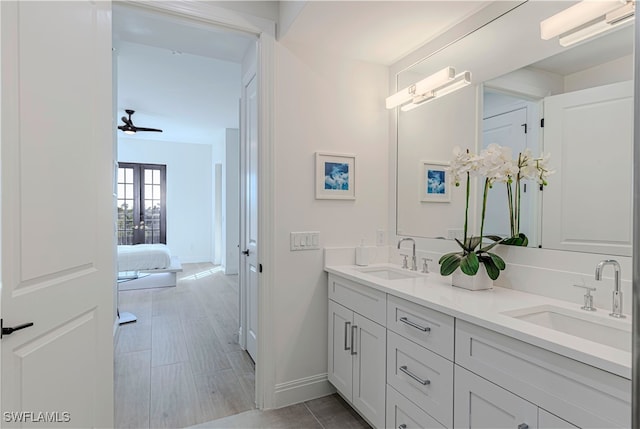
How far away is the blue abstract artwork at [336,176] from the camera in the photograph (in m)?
2.32

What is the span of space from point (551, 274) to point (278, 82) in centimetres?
184

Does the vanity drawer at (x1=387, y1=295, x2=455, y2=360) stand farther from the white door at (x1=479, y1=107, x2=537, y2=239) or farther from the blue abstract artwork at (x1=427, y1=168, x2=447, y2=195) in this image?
the blue abstract artwork at (x1=427, y1=168, x2=447, y2=195)

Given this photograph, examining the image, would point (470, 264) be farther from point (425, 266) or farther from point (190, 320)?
point (190, 320)

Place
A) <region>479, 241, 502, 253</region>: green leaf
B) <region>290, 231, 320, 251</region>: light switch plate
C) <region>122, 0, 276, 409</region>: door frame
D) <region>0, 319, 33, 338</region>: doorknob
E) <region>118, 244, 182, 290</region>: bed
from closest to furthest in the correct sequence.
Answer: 1. <region>0, 319, 33, 338</region>: doorknob
2. <region>479, 241, 502, 253</region>: green leaf
3. <region>122, 0, 276, 409</region>: door frame
4. <region>290, 231, 320, 251</region>: light switch plate
5. <region>118, 244, 182, 290</region>: bed

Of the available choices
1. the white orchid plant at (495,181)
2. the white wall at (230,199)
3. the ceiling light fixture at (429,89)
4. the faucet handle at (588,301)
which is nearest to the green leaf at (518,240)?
the white orchid plant at (495,181)

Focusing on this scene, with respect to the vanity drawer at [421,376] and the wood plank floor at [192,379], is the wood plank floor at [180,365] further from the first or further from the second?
the vanity drawer at [421,376]

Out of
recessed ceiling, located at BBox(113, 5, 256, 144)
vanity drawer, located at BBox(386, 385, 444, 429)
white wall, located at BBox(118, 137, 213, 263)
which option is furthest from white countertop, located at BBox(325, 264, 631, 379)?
white wall, located at BBox(118, 137, 213, 263)

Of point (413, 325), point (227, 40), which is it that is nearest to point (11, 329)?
point (413, 325)

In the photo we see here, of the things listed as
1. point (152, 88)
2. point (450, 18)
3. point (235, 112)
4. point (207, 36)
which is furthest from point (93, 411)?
point (235, 112)

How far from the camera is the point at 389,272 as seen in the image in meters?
2.34

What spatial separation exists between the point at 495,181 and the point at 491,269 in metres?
0.45

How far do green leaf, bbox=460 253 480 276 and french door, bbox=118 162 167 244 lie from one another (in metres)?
7.41

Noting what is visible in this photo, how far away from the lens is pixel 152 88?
413 cm

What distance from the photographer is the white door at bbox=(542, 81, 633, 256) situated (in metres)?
1.29
